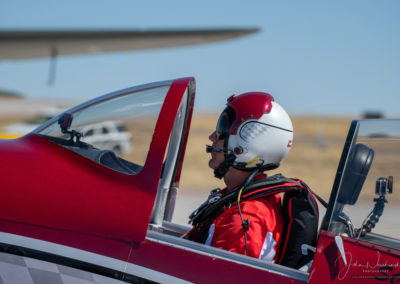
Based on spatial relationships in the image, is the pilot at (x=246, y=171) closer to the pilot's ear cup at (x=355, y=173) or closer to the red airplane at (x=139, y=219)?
the red airplane at (x=139, y=219)

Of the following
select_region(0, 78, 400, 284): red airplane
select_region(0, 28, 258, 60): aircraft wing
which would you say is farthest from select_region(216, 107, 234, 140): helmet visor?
select_region(0, 28, 258, 60): aircraft wing

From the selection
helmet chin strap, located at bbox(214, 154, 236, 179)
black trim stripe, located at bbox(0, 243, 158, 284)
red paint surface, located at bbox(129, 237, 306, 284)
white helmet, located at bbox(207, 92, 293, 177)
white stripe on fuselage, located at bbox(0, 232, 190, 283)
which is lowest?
black trim stripe, located at bbox(0, 243, 158, 284)

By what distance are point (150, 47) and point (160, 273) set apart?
74.6 ft

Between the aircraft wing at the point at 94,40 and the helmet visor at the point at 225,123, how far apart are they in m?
15.7

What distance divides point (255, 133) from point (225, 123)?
0.61 feet

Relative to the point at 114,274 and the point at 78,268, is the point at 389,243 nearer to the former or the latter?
the point at 114,274

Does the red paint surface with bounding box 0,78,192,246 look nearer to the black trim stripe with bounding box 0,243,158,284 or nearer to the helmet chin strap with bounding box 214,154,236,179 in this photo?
the black trim stripe with bounding box 0,243,158,284

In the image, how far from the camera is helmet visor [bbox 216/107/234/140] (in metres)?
2.34

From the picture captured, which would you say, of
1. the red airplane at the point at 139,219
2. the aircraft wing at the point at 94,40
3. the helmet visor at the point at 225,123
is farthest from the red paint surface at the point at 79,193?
the aircraft wing at the point at 94,40

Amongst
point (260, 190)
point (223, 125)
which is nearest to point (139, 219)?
point (260, 190)

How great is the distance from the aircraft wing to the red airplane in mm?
15773

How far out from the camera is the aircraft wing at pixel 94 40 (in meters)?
18.0
